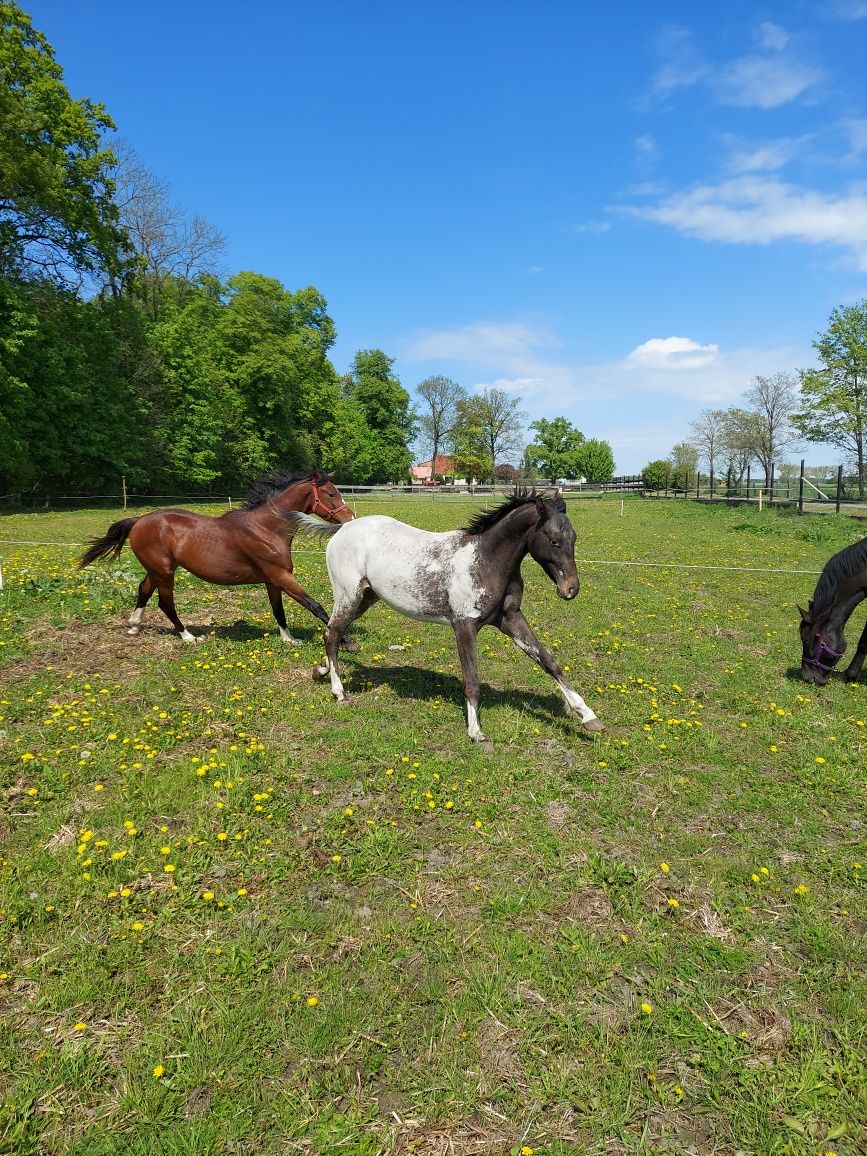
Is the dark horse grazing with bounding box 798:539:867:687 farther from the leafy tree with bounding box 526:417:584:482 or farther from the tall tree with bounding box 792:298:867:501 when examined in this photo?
the leafy tree with bounding box 526:417:584:482

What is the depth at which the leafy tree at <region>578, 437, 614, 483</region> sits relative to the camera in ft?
308

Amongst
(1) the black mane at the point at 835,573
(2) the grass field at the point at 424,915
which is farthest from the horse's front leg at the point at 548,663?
(1) the black mane at the point at 835,573

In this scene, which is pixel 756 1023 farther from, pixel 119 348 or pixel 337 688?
pixel 119 348

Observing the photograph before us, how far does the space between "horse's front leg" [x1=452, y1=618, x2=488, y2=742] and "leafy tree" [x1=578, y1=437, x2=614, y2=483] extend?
90.5m

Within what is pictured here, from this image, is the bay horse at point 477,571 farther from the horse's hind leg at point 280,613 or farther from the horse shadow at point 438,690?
the horse's hind leg at point 280,613

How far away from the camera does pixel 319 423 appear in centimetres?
4981

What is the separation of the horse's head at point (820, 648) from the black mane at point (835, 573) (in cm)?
9

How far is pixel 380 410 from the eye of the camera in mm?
66375

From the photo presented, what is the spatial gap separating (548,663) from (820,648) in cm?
388

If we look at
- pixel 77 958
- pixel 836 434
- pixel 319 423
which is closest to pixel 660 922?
pixel 77 958

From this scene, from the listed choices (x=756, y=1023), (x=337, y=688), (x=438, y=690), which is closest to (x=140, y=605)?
(x=337, y=688)

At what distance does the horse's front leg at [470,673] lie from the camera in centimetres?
570

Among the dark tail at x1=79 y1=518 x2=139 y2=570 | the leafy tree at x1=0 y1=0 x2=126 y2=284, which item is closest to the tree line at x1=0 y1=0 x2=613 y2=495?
the leafy tree at x1=0 y1=0 x2=126 y2=284

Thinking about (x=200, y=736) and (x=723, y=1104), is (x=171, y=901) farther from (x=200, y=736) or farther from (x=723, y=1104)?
(x=723, y=1104)
